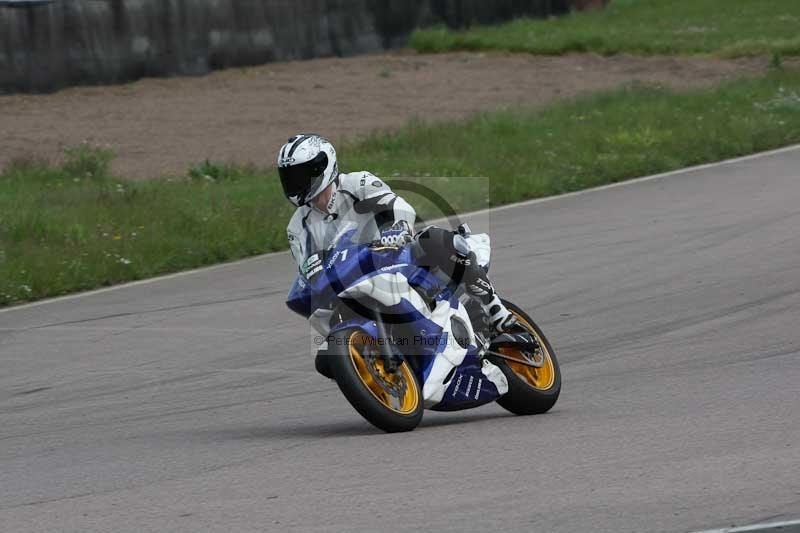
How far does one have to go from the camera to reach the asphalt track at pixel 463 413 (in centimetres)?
588

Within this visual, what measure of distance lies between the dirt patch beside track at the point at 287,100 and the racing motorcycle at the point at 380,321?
1163 cm

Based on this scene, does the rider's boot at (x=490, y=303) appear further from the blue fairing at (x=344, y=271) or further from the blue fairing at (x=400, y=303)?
the blue fairing at (x=344, y=271)

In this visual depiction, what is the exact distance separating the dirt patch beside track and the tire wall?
0.93 feet

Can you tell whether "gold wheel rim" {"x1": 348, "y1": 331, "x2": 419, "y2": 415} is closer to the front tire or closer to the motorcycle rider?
the front tire

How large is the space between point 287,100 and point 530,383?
1689cm

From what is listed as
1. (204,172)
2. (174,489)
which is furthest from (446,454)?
(204,172)

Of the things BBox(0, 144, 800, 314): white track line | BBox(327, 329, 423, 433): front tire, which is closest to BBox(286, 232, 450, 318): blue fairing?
BBox(327, 329, 423, 433): front tire

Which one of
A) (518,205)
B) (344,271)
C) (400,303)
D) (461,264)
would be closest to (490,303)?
(461,264)

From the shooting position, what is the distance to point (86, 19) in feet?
78.6

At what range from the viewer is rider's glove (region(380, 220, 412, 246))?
23.9ft

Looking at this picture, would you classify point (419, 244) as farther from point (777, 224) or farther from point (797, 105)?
point (797, 105)

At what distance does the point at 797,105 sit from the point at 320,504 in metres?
16.4

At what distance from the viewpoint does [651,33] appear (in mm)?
31656

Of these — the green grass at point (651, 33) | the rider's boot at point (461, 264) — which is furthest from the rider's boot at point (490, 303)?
the green grass at point (651, 33)
